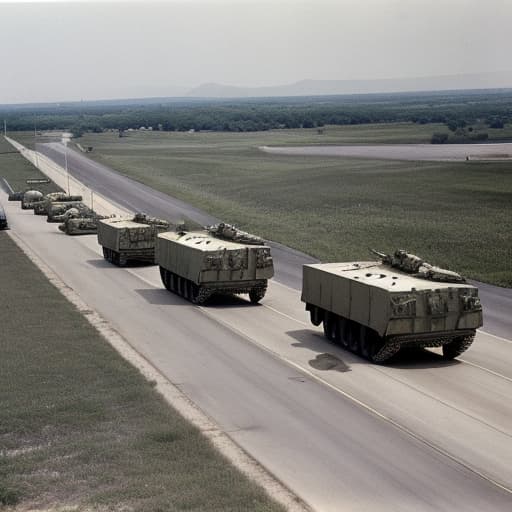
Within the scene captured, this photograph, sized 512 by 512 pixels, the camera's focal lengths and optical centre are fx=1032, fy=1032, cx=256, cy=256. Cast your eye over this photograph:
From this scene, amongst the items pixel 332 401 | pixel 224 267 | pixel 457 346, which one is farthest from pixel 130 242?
pixel 332 401

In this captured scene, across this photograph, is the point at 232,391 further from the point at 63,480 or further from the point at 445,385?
the point at 63,480

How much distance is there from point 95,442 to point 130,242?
28.4 metres

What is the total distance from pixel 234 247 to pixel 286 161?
276ft

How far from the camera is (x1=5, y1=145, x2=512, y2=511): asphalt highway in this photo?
716 inches

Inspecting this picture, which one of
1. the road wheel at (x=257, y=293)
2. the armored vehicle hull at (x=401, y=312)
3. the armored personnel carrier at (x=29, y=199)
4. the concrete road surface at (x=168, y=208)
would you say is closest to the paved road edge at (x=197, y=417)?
the road wheel at (x=257, y=293)

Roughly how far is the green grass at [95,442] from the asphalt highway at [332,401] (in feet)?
4.15

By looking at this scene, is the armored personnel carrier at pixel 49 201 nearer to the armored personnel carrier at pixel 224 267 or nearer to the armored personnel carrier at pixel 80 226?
the armored personnel carrier at pixel 80 226

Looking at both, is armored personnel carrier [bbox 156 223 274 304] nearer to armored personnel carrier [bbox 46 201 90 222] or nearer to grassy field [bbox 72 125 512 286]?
grassy field [bbox 72 125 512 286]

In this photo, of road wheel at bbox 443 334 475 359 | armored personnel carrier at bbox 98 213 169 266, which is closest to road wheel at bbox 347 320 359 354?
road wheel at bbox 443 334 475 359

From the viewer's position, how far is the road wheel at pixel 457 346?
2792 centimetres

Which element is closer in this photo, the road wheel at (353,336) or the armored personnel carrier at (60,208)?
the road wheel at (353,336)

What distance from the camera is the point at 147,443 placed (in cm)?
1978

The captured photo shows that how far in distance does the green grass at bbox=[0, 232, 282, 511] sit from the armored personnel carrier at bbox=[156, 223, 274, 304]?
7227mm

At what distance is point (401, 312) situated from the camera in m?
26.7
